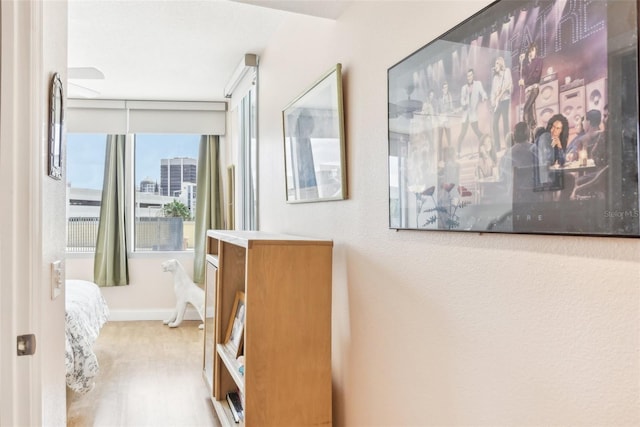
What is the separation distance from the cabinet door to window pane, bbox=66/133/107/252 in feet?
9.69

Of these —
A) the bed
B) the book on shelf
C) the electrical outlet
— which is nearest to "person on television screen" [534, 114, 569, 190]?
the electrical outlet

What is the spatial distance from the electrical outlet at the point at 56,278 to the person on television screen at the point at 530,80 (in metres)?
1.25

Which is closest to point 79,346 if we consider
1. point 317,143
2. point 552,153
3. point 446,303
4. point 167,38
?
point 317,143

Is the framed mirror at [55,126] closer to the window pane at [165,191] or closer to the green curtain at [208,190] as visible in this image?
the green curtain at [208,190]

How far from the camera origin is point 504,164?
110cm

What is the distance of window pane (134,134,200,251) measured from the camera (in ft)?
18.4

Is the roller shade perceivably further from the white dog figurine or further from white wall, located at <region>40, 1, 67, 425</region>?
white wall, located at <region>40, 1, 67, 425</region>

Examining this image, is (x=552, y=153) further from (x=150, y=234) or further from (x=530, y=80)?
(x=150, y=234)

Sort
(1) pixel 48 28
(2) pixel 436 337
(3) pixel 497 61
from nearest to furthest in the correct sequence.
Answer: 1. (3) pixel 497 61
2. (1) pixel 48 28
3. (2) pixel 436 337

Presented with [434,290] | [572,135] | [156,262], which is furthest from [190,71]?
[572,135]

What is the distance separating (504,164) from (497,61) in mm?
247

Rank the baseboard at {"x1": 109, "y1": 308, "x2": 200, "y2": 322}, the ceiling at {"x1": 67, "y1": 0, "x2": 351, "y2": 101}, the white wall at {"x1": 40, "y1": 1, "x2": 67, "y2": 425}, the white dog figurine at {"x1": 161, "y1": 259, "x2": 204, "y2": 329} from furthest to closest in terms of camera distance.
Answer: the baseboard at {"x1": 109, "y1": 308, "x2": 200, "y2": 322}, the white dog figurine at {"x1": 161, "y1": 259, "x2": 204, "y2": 329}, the ceiling at {"x1": 67, "y1": 0, "x2": 351, "y2": 101}, the white wall at {"x1": 40, "y1": 1, "x2": 67, "y2": 425}

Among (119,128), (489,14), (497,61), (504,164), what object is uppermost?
(119,128)

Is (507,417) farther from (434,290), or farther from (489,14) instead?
(489,14)
